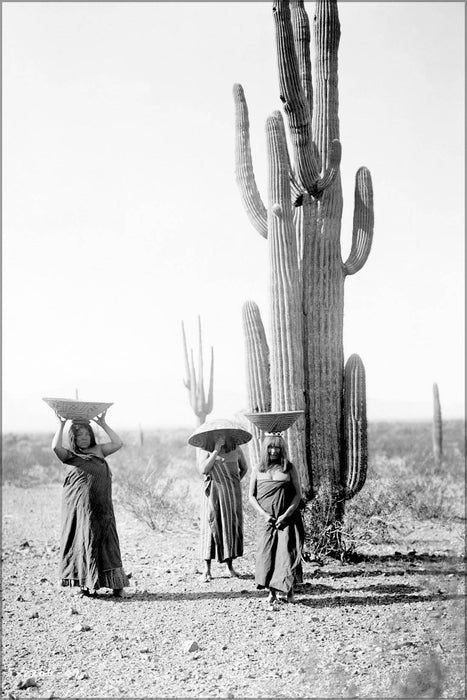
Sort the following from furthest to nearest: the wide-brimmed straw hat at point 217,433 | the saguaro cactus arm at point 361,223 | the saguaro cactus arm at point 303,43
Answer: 1. the saguaro cactus arm at point 303,43
2. the saguaro cactus arm at point 361,223
3. the wide-brimmed straw hat at point 217,433

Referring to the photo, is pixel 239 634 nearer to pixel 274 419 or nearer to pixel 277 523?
pixel 277 523

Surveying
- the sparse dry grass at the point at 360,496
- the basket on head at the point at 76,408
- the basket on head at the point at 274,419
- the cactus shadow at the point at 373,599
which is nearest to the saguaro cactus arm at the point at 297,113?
the basket on head at the point at 274,419

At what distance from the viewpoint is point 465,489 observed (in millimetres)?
15031

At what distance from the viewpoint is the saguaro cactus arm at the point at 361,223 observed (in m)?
9.31

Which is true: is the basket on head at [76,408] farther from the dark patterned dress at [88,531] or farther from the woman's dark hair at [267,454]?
the woman's dark hair at [267,454]

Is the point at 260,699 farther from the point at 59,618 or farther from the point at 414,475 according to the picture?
the point at 414,475

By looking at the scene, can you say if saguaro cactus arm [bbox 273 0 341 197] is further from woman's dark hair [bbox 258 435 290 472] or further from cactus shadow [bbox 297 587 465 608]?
cactus shadow [bbox 297 587 465 608]

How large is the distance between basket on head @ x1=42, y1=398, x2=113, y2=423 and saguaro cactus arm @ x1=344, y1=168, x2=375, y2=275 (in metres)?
3.92

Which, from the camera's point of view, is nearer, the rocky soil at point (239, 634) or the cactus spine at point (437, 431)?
the rocky soil at point (239, 634)

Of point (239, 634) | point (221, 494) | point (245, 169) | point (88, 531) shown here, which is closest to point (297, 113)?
point (245, 169)

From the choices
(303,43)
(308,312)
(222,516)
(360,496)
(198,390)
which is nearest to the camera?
(222,516)

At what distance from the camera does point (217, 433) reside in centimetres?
795

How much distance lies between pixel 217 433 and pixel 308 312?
2032mm

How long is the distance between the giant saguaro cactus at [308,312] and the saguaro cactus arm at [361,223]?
32 millimetres
